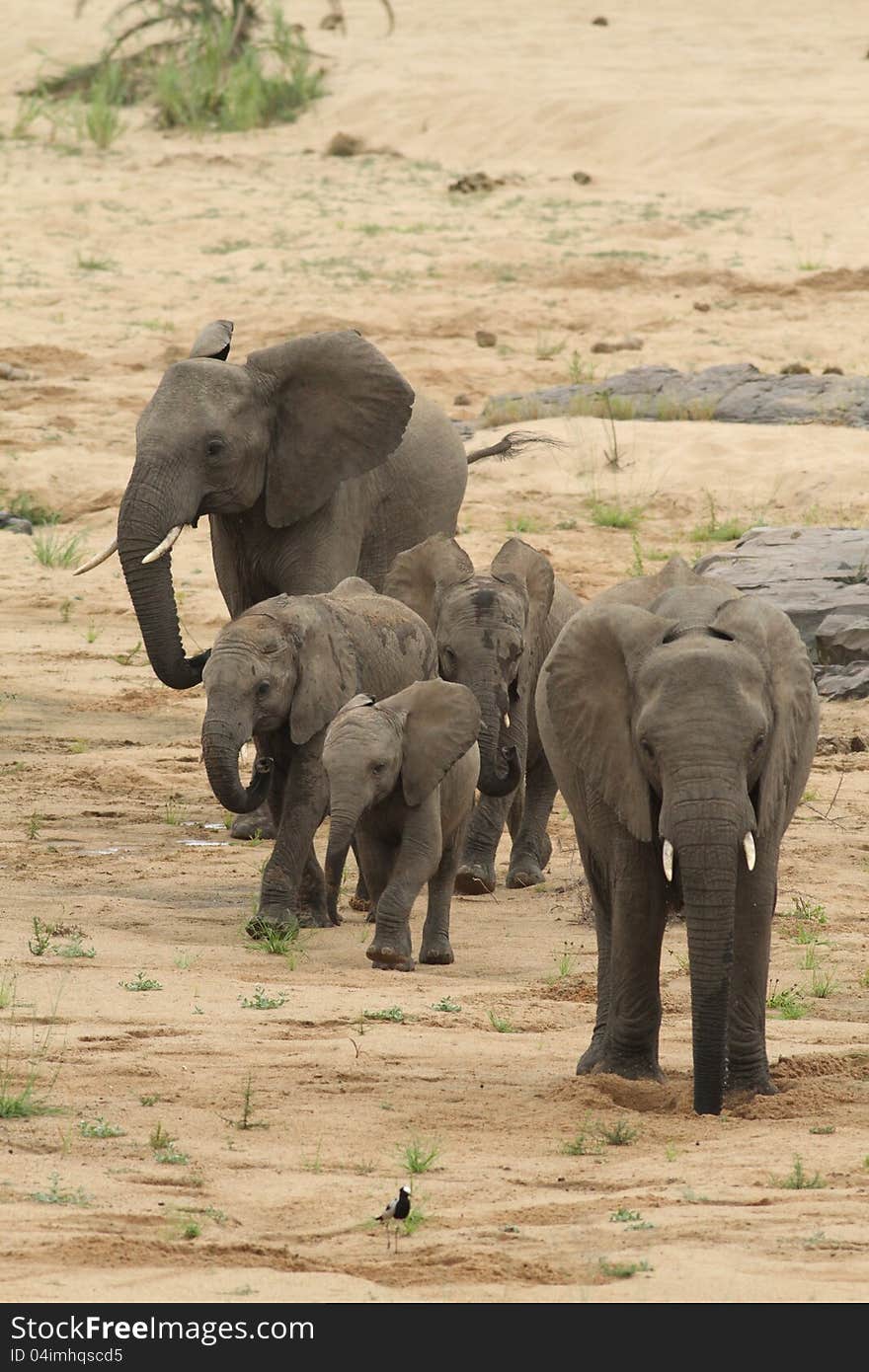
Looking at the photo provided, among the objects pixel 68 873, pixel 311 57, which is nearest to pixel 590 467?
pixel 68 873

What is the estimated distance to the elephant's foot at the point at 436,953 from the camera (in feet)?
28.4

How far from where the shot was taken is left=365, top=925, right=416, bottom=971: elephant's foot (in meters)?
8.35

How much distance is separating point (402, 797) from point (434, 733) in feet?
0.85

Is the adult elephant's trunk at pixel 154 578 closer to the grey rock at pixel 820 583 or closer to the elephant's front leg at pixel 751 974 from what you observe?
the grey rock at pixel 820 583

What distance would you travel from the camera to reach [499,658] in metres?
9.87

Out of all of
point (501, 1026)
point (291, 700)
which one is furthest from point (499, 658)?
point (501, 1026)

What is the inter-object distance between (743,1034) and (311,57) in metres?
26.8

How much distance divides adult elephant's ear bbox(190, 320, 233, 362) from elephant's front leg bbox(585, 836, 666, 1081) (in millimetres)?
4743

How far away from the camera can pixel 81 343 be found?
64.7 ft

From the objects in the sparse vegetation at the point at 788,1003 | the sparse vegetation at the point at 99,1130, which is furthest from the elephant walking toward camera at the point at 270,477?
the sparse vegetation at the point at 99,1130
